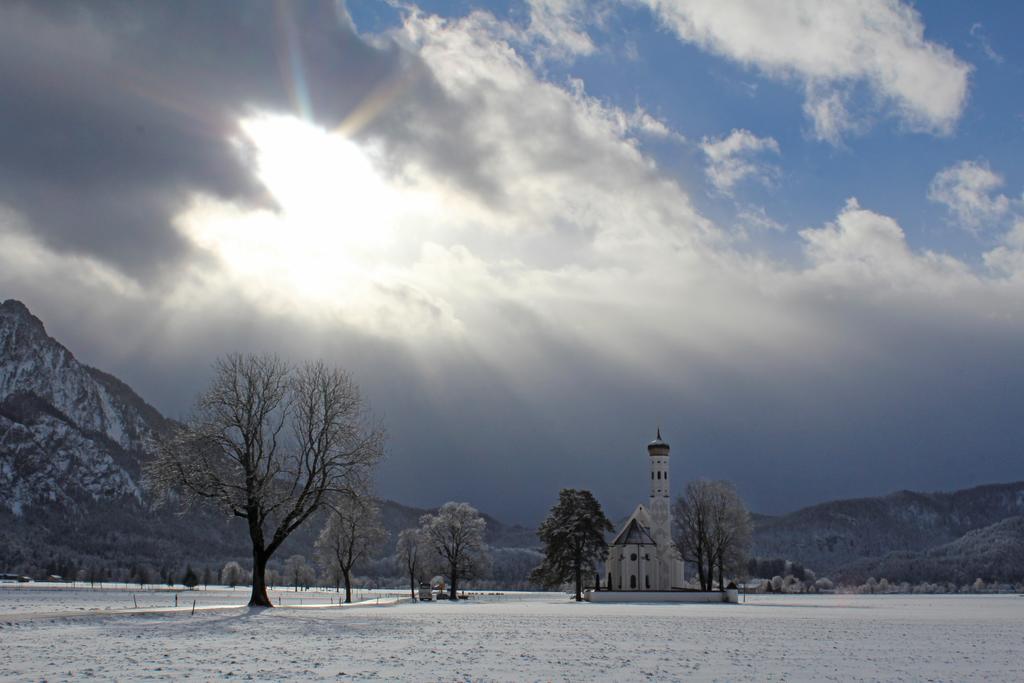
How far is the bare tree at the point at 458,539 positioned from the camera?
4515 inches

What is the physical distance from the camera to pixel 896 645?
109 ft

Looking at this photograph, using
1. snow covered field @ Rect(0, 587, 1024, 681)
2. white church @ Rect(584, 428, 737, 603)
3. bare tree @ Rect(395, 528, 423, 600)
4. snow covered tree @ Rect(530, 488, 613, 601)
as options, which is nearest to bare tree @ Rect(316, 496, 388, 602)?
bare tree @ Rect(395, 528, 423, 600)

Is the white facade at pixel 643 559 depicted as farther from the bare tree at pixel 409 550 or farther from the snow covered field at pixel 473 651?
the snow covered field at pixel 473 651

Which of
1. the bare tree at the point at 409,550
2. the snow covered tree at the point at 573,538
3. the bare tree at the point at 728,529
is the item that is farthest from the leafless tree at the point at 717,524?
the bare tree at the point at 409,550

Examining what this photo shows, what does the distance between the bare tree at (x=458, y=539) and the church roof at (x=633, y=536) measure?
21.1m

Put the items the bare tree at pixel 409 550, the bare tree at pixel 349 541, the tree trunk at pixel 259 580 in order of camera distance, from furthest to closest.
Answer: the bare tree at pixel 409 550
the bare tree at pixel 349 541
the tree trunk at pixel 259 580

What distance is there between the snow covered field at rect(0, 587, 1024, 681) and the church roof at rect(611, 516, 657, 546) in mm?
82984

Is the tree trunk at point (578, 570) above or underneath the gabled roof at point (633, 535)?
underneath

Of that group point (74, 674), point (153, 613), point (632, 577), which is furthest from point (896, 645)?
point (632, 577)

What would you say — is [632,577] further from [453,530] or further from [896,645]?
[896,645]

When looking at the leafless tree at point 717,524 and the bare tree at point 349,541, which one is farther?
the leafless tree at point 717,524

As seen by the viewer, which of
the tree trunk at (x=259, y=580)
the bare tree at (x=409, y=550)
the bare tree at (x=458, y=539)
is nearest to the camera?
the tree trunk at (x=259, y=580)

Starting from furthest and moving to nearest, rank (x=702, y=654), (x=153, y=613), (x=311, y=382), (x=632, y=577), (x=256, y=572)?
(x=632, y=577)
(x=311, y=382)
(x=256, y=572)
(x=153, y=613)
(x=702, y=654)

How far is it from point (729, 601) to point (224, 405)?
6557cm
